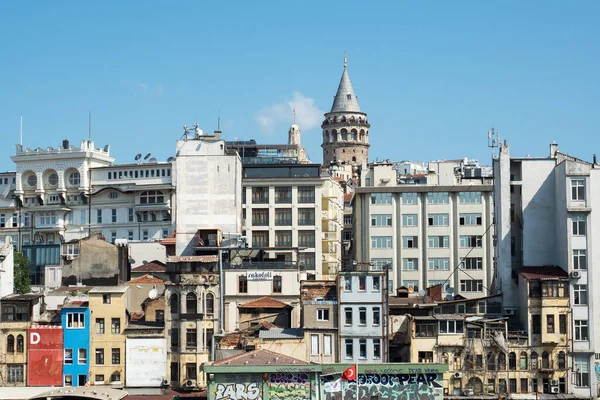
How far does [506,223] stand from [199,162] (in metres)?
34.6

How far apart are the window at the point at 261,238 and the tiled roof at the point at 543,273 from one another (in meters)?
34.6

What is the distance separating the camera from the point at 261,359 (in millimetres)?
87000

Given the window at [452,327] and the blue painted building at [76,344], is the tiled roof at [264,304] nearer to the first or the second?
the blue painted building at [76,344]

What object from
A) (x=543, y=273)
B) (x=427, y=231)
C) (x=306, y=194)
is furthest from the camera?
(x=306, y=194)

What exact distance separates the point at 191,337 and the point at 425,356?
18413mm

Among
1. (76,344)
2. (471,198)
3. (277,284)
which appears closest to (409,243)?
(471,198)

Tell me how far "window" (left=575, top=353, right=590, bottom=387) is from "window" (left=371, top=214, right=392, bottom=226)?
115ft

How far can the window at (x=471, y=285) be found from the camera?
401ft

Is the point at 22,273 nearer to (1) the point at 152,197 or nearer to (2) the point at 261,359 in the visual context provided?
(1) the point at 152,197

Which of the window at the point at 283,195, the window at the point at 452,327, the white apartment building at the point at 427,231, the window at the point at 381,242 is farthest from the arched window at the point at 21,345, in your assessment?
the window at the point at 381,242

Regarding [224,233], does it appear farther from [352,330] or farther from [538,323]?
[538,323]

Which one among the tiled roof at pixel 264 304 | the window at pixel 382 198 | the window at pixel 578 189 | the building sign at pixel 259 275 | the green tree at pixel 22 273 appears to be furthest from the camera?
the window at pixel 382 198

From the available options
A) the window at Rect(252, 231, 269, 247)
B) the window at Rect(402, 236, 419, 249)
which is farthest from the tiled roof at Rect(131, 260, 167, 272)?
the window at Rect(402, 236, 419, 249)

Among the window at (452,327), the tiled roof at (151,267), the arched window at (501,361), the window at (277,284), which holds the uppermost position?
the tiled roof at (151,267)
